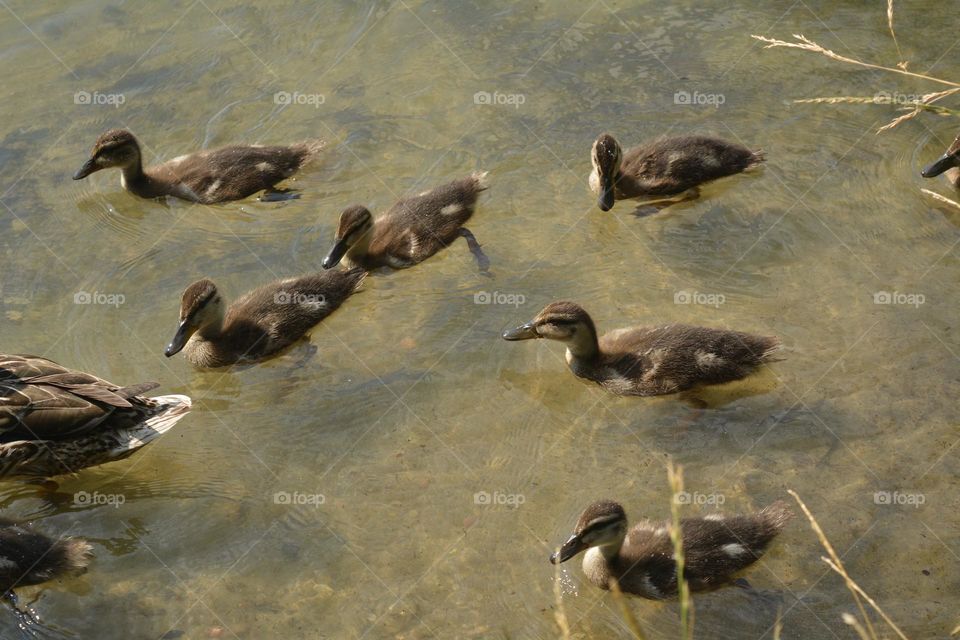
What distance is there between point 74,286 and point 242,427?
1.45 meters

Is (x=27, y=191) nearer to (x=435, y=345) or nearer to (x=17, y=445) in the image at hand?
(x=17, y=445)

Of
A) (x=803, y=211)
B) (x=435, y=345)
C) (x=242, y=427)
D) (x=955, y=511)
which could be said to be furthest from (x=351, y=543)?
(x=803, y=211)

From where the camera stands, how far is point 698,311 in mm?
Result: 5672

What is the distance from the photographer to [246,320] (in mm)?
5645

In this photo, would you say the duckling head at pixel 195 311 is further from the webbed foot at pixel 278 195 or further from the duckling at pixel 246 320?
the webbed foot at pixel 278 195
